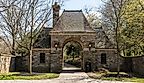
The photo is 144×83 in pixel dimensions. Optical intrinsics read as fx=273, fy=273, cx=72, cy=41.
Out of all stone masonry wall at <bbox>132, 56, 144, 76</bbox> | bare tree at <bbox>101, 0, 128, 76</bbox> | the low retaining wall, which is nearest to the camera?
bare tree at <bbox>101, 0, 128, 76</bbox>

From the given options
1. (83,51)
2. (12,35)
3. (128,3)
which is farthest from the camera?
(12,35)

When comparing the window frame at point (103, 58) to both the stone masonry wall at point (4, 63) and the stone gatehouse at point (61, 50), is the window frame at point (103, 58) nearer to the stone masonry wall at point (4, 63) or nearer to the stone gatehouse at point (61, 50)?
the stone gatehouse at point (61, 50)

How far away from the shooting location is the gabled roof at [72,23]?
32219mm

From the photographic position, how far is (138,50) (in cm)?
3744

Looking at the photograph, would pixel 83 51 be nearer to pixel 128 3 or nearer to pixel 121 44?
pixel 121 44

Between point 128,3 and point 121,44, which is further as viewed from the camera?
point 121,44

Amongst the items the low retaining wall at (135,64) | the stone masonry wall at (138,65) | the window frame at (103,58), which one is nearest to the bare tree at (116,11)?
the stone masonry wall at (138,65)

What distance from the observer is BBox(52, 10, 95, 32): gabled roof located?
32219mm

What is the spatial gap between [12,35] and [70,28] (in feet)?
27.5

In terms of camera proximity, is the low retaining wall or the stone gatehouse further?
the stone gatehouse

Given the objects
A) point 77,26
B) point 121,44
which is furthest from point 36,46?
point 121,44

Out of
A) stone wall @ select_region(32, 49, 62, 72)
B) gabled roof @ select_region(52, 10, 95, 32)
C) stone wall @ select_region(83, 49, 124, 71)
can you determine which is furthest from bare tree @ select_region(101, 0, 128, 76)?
stone wall @ select_region(32, 49, 62, 72)

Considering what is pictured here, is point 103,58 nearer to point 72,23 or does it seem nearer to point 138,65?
point 138,65

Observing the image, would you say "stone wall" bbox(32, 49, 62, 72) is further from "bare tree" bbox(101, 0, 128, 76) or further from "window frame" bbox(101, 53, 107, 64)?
"bare tree" bbox(101, 0, 128, 76)
